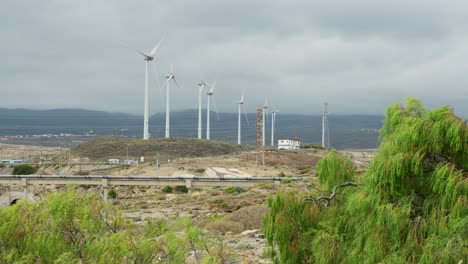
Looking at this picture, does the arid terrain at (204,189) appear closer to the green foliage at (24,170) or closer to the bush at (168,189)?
the bush at (168,189)

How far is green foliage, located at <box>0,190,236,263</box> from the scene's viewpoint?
13258mm

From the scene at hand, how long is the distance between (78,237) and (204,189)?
50863mm

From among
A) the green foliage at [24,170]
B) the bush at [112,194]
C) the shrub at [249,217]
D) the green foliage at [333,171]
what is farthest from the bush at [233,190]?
the green foliage at [24,170]

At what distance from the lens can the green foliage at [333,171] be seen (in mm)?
16781

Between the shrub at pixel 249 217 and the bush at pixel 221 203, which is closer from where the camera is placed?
the shrub at pixel 249 217

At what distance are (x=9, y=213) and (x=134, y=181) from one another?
176ft

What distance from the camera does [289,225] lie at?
1544cm

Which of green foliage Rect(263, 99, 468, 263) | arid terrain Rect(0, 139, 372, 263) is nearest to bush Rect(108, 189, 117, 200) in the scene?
arid terrain Rect(0, 139, 372, 263)

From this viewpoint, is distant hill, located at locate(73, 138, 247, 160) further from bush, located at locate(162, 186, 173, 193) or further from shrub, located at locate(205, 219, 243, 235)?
shrub, located at locate(205, 219, 243, 235)

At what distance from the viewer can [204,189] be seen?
212ft

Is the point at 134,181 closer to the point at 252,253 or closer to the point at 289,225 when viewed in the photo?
the point at 252,253

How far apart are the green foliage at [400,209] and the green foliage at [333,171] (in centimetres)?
116

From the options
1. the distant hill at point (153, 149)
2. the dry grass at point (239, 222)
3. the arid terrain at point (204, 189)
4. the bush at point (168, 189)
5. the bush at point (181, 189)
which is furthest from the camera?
the distant hill at point (153, 149)

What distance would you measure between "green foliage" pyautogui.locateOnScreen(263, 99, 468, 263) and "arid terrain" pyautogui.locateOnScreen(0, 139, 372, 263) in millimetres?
1838
